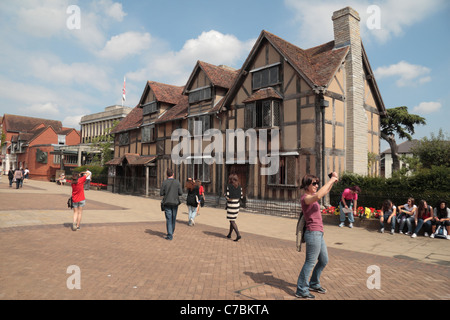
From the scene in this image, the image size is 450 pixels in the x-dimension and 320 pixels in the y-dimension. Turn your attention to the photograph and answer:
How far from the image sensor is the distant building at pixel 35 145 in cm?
4662

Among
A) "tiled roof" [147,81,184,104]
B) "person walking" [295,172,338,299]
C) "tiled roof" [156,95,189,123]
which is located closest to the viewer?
"person walking" [295,172,338,299]

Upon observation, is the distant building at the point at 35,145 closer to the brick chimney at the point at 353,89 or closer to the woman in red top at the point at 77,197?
the woman in red top at the point at 77,197

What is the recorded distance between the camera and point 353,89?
53.8 ft

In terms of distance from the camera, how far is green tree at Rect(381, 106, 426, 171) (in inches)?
1201

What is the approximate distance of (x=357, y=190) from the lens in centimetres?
1184

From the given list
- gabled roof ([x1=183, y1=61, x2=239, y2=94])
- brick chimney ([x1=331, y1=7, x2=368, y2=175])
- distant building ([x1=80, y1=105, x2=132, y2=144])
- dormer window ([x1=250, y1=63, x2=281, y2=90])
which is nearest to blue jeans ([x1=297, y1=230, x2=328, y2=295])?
brick chimney ([x1=331, y1=7, x2=368, y2=175])

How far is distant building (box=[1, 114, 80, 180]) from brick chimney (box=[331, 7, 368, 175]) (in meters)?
39.5

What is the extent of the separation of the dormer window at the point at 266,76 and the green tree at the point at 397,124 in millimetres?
18878

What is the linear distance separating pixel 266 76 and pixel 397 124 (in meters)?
21.0

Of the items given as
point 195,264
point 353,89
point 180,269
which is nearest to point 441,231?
point 195,264

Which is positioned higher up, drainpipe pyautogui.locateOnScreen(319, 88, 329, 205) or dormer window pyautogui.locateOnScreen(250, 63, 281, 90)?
dormer window pyautogui.locateOnScreen(250, 63, 281, 90)

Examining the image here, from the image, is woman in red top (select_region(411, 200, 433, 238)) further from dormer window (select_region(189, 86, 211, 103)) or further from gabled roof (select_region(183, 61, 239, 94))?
dormer window (select_region(189, 86, 211, 103))
